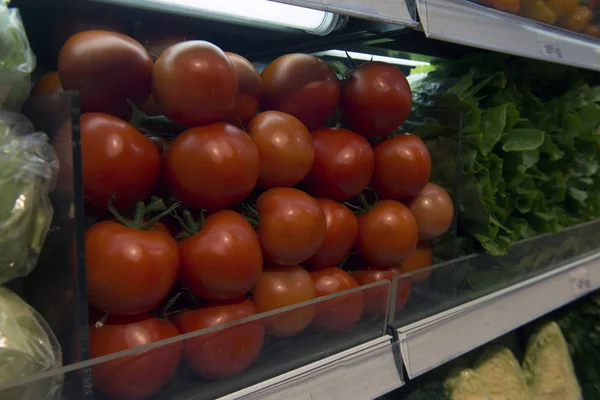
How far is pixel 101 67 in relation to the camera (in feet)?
→ 2.10

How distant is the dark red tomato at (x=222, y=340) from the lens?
2.01 feet

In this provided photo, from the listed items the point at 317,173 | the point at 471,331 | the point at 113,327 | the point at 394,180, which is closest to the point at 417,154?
the point at 394,180

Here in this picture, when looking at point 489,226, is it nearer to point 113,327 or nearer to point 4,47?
point 113,327

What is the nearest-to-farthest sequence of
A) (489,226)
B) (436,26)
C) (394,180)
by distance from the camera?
(436,26) → (394,180) → (489,226)

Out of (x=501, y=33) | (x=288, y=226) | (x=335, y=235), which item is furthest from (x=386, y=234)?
(x=501, y=33)

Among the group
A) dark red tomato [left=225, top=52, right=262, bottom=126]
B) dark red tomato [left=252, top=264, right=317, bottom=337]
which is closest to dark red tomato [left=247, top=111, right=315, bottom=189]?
dark red tomato [left=225, top=52, right=262, bottom=126]

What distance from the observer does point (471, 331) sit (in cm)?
99

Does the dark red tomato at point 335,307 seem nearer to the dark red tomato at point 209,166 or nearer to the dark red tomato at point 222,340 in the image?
the dark red tomato at point 222,340

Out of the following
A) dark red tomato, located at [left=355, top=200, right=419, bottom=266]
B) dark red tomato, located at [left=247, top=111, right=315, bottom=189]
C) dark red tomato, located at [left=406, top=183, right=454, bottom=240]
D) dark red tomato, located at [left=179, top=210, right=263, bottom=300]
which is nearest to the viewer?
dark red tomato, located at [left=179, top=210, right=263, bottom=300]

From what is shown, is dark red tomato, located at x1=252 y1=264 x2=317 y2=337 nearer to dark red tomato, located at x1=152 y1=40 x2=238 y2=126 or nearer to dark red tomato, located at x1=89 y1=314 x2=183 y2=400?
dark red tomato, located at x1=89 y1=314 x2=183 y2=400

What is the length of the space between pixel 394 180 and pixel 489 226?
30 centimetres

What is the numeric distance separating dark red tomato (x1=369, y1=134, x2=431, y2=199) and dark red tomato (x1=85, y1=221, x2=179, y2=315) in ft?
1.59

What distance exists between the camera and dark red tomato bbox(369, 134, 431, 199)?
3.11ft

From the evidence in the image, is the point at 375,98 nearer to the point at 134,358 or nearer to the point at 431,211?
the point at 431,211
